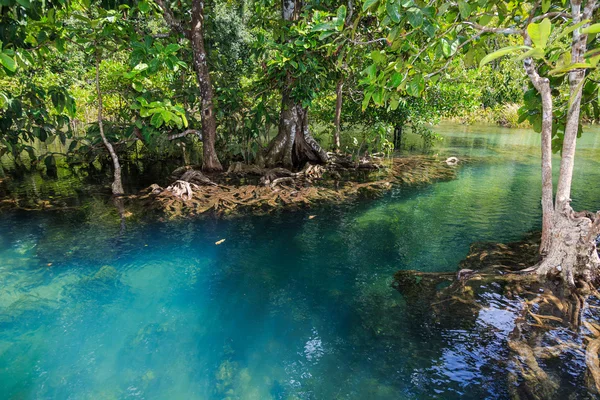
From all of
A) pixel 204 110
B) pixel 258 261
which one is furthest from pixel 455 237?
pixel 204 110

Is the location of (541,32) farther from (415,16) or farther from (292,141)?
(292,141)

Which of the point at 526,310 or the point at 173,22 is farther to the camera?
the point at 173,22

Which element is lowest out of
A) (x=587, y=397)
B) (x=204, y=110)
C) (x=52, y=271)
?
(x=587, y=397)

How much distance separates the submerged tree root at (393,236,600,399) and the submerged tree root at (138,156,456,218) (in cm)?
442

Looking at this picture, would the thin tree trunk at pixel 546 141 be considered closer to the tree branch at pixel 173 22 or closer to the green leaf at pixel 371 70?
the green leaf at pixel 371 70

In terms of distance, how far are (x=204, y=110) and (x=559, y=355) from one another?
9.81 metres

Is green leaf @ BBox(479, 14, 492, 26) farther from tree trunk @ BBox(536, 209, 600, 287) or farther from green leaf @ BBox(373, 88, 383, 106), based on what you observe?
tree trunk @ BBox(536, 209, 600, 287)

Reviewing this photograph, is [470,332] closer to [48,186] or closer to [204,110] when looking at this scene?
[204,110]

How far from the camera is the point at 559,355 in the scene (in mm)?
3602

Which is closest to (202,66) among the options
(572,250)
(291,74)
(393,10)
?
(291,74)

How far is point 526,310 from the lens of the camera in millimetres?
4289

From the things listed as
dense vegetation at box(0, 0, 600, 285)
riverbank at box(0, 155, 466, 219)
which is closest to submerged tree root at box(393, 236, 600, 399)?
dense vegetation at box(0, 0, 600, 285)

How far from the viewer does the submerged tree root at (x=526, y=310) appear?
3357 mm

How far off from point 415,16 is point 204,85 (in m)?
8.21
